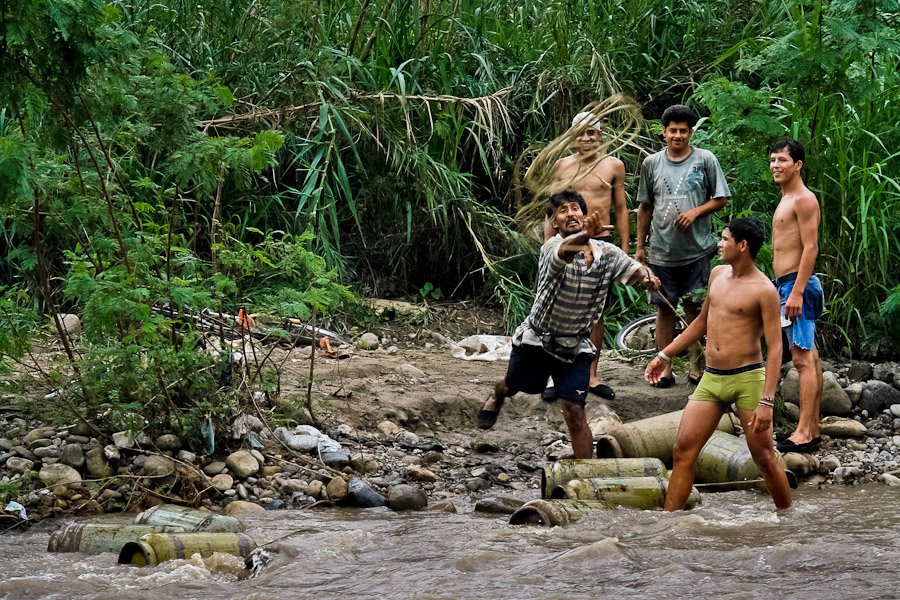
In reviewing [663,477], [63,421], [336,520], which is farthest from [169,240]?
[663,477]

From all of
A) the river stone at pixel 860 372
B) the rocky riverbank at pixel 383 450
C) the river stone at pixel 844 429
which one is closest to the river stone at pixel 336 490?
the rocky riverbank at pixel 383 450

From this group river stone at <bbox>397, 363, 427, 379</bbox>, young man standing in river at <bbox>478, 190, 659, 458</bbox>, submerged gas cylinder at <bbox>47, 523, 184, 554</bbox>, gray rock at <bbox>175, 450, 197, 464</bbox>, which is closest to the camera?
submerged gas cylinder at <bbox>47, 523, 184, 554</bbox>

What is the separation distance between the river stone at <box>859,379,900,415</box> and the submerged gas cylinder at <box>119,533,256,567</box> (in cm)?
A: 458

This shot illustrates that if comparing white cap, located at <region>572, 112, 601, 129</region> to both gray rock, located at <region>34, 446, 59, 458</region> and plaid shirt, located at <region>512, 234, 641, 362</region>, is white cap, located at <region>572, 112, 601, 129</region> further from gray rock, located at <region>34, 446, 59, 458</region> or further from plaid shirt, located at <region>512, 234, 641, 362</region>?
gray rock, located at <region>34, 446, 59, 458</region>

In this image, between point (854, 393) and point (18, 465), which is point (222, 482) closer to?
point (18, 465)

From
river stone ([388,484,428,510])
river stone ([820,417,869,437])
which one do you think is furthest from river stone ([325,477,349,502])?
river stone ([820,417,869,437])

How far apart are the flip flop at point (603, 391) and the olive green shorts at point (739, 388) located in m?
2.05

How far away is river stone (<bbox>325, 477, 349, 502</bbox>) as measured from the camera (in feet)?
17.8

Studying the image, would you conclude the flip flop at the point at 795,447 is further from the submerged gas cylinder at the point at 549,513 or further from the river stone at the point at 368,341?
the river stone at the point at 368,341

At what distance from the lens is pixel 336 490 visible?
5.43m

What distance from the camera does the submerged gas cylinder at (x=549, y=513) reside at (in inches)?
181

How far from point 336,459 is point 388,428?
75 cm

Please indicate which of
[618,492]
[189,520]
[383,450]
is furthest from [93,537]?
[618,492]

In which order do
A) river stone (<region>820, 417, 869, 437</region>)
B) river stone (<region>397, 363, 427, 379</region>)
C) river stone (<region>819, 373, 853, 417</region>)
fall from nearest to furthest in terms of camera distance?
1. river stone (<region>820, 417, 869, 437</region>)
2. river stone (<region>819, 373, 853, 417</region>)
3. river stone (<region>397, 363, 427, 379</region>)
